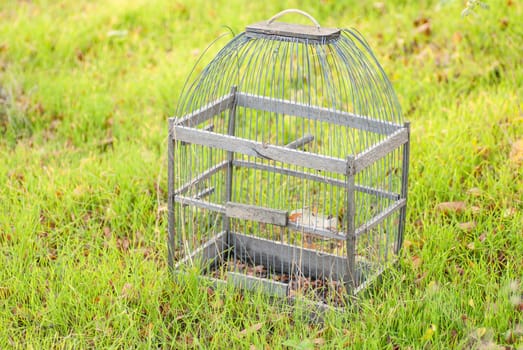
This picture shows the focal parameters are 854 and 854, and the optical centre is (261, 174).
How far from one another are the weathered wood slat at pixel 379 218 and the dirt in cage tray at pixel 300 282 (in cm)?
28

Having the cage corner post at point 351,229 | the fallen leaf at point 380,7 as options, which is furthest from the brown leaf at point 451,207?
the fallen leaf at point 380,7

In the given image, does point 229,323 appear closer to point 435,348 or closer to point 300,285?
point 300,285

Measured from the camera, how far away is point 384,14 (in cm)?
748

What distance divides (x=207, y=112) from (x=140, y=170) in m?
1.12

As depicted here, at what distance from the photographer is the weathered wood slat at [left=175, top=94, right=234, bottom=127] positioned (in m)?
4.37

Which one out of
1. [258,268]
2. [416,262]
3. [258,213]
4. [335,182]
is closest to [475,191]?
[416,262]

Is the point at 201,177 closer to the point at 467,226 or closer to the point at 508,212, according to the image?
the point at 467,226

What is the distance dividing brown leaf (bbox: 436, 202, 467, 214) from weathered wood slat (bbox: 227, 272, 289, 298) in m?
1.15

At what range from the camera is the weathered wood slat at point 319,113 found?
4309mm

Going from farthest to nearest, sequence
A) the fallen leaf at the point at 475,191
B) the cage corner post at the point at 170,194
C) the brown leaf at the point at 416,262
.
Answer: the fallen leaf at the point at 475,191 < the brown leaf at the point at 416,262 < the cage corner post at the point at 170,194

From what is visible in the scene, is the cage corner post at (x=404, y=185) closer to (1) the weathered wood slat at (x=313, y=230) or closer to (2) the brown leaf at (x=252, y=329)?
(1) the weathered wood slat at (x=313, y=230)

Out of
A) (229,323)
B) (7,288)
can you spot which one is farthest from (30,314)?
(229,323)

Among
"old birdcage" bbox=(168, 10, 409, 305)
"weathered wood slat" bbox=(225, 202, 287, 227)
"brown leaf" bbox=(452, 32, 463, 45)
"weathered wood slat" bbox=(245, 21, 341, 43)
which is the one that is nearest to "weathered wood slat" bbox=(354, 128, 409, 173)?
"old birdcage" bbox=(168, 10, 409, 305)

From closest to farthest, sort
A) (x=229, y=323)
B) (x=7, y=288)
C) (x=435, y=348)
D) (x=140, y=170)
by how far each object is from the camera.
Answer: (x=435, y=348) → (x=229, y=323) → (x=7, y=288) → (x=140, y=170)
